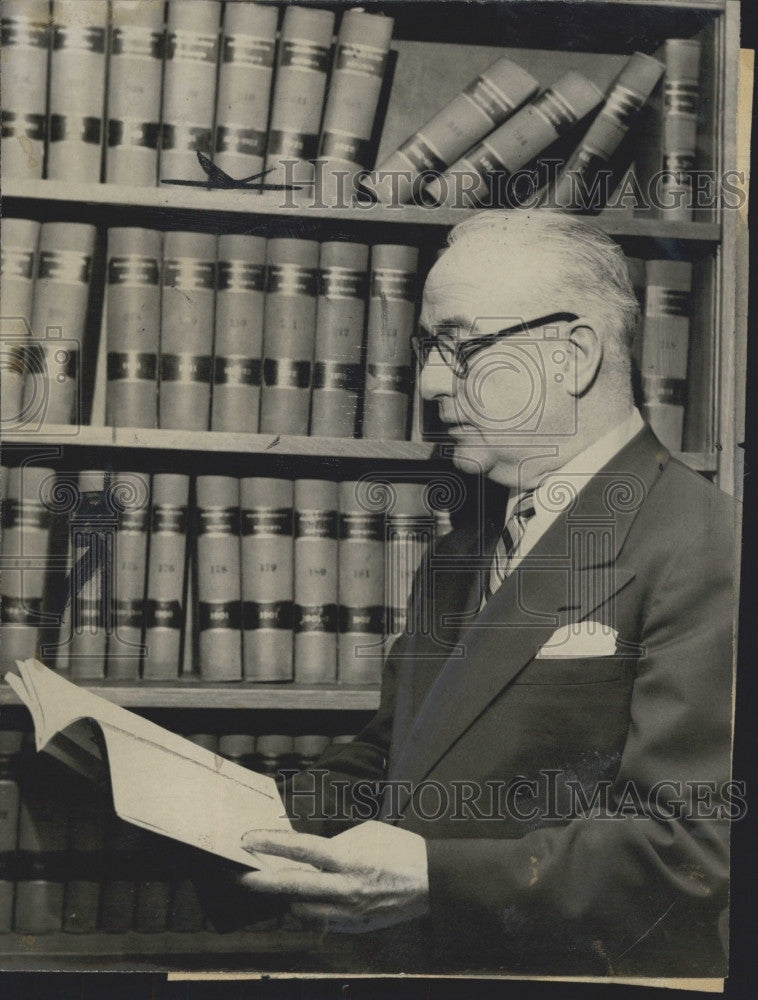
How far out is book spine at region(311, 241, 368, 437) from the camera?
1.21 meters

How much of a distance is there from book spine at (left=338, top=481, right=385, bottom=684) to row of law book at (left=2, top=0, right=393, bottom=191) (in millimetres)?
430

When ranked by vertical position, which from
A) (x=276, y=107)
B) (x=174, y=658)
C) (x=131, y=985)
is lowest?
(x=131, y=985)

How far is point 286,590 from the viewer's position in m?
1.21

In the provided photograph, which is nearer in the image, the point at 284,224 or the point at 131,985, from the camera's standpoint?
the point at 284,224

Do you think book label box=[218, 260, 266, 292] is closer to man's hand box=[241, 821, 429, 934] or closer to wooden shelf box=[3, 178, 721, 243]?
wooden shelf box=[3, 178, 721, 243]

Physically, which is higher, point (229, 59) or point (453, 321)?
point (229, 59)

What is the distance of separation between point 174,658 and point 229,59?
2.43 ft

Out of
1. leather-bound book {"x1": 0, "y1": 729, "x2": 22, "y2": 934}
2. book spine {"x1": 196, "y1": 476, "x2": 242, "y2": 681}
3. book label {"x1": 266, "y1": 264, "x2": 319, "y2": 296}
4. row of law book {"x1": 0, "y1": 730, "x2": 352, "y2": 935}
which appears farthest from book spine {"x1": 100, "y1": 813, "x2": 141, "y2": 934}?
book label {"x1": 266, "y1": 264, "x2": 319, "y2": 296}

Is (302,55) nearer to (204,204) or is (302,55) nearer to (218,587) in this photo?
(204,204)

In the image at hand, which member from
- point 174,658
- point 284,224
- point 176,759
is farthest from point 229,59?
point 176,759

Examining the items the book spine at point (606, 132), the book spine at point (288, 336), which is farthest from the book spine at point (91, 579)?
the book spine at point (606, 132)

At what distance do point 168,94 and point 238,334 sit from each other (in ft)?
1.00

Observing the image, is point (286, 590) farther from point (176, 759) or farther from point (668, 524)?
point (668, 524)

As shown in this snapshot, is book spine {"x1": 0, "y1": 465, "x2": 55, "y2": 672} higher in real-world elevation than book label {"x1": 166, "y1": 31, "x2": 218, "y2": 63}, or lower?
lower
